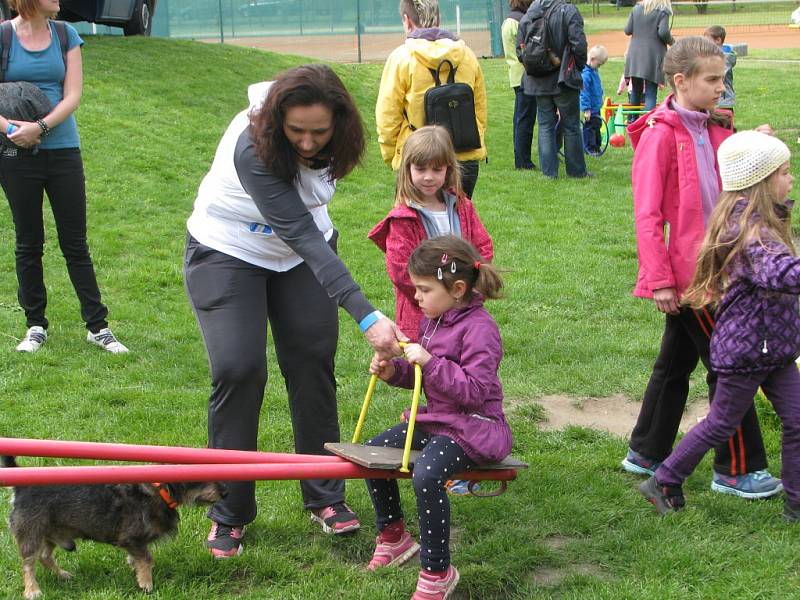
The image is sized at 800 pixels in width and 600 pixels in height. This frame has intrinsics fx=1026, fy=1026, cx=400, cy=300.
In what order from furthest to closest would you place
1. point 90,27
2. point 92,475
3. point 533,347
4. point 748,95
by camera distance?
point 90,27 → point 748,95 → point 533,347 → point 92,475

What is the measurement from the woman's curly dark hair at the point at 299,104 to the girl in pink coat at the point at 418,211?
925 mm

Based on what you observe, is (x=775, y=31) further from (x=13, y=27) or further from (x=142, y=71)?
(x=13, y=27)

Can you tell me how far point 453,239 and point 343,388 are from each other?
2.51 metres

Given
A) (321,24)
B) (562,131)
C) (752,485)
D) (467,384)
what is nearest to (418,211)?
(467,384)

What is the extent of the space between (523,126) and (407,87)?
20.3 feet

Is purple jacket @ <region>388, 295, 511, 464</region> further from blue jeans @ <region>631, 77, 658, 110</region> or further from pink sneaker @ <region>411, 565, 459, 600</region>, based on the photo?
blue jeans @ <region>631, 77, 658, 110</region>

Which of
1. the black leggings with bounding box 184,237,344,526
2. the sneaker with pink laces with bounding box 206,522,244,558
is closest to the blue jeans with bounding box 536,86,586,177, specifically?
the black leggings with bounding box 184,237,344,526

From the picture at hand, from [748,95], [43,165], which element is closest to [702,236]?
[43,165]

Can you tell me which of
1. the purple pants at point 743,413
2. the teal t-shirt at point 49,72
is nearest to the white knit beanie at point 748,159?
the purple pants at point 743,413

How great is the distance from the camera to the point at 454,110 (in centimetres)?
701

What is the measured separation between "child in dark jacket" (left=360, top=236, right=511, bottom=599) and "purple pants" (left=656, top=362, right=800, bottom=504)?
977 mm

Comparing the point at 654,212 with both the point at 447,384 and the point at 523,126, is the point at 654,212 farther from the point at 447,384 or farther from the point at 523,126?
the point at 523,126

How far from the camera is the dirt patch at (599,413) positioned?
5668 millimetres

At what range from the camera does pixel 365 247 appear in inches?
381
